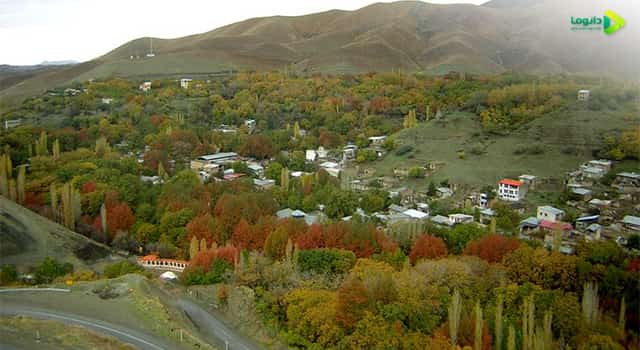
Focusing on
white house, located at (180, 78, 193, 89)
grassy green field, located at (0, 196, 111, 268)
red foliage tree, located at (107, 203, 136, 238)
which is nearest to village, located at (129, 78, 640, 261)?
red foliage tree, located at (107, 203, 136, 238)

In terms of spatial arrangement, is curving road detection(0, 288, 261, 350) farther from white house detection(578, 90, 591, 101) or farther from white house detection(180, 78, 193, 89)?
white house detection(180, 78, 193, 89)

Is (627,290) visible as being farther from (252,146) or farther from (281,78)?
(281,78)

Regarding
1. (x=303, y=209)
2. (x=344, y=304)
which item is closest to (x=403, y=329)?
(x=344, y=304)

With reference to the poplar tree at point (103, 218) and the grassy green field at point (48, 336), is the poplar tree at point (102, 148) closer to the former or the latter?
the poplar tree at point (103, 218)

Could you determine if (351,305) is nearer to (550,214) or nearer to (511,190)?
(550,214)

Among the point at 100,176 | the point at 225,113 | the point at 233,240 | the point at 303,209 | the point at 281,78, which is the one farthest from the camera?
the point at 281,78

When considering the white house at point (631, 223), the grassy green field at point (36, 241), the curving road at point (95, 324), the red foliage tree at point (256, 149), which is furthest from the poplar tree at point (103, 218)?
the white house at point (631, 223)
